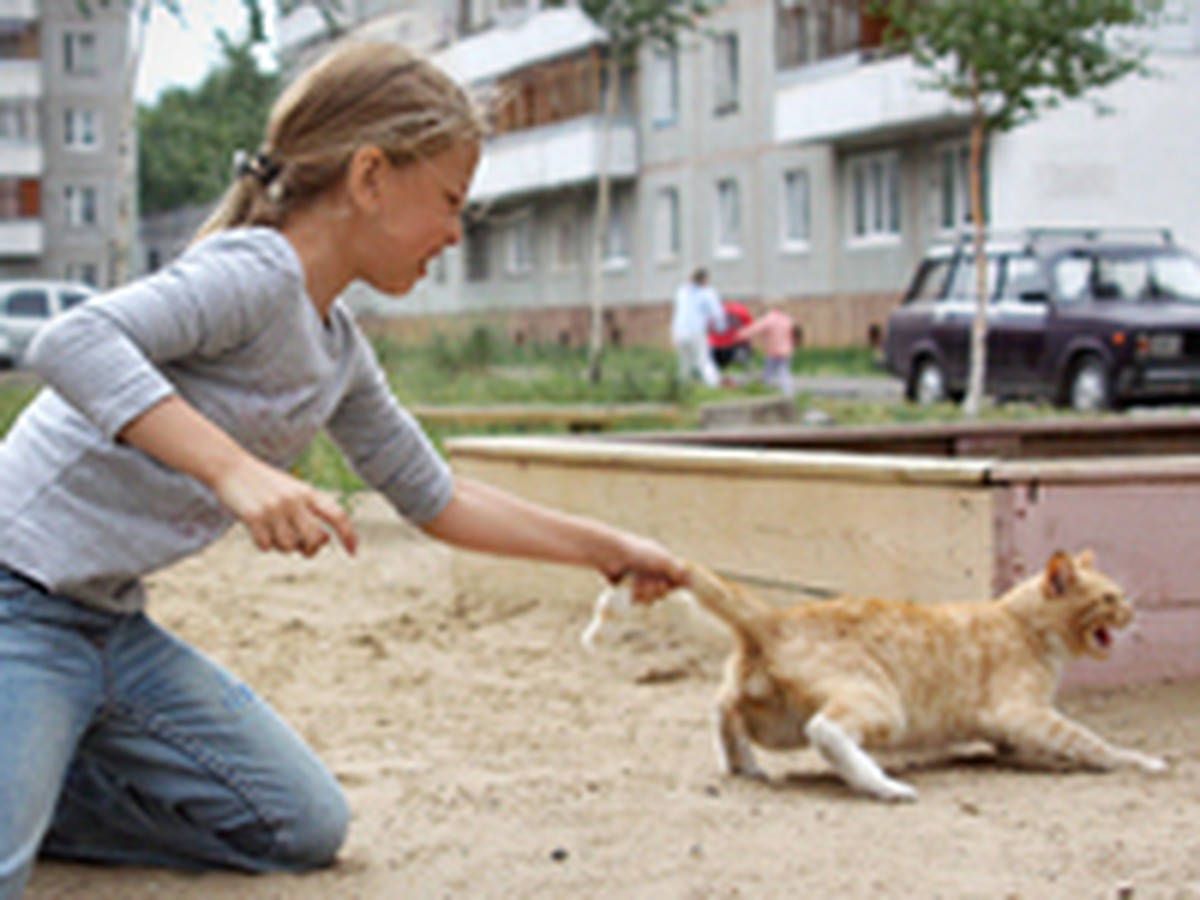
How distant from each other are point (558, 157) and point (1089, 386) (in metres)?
24.3

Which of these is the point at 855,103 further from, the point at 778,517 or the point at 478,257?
the point at 778,517

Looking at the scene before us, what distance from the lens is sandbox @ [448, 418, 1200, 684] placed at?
15.4 ft

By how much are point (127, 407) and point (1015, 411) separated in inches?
532

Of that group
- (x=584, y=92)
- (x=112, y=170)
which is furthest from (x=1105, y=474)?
(x=112, y=170)

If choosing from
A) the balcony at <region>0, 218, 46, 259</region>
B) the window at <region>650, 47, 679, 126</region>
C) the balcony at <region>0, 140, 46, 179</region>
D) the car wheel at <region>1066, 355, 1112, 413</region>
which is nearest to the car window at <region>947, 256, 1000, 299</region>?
the car wheel at <region>1066, 355, 1112, 413</region>

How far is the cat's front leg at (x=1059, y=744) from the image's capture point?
13.1 feet

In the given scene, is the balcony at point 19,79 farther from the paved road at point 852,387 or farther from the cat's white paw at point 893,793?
the cat's white paw at point 893,793

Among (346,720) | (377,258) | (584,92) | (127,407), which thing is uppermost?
(584,92)

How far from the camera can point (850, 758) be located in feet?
12.5

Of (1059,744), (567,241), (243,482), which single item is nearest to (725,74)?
(567,241)

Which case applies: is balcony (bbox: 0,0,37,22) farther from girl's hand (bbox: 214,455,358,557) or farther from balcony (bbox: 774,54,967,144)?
girl's hand (bbox: 214,455,358,557)

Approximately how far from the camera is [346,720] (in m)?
4.88

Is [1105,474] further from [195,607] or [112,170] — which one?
[112,170]

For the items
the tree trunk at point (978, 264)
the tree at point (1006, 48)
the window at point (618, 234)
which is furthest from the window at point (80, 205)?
the tree trunk at point (978, 264)
